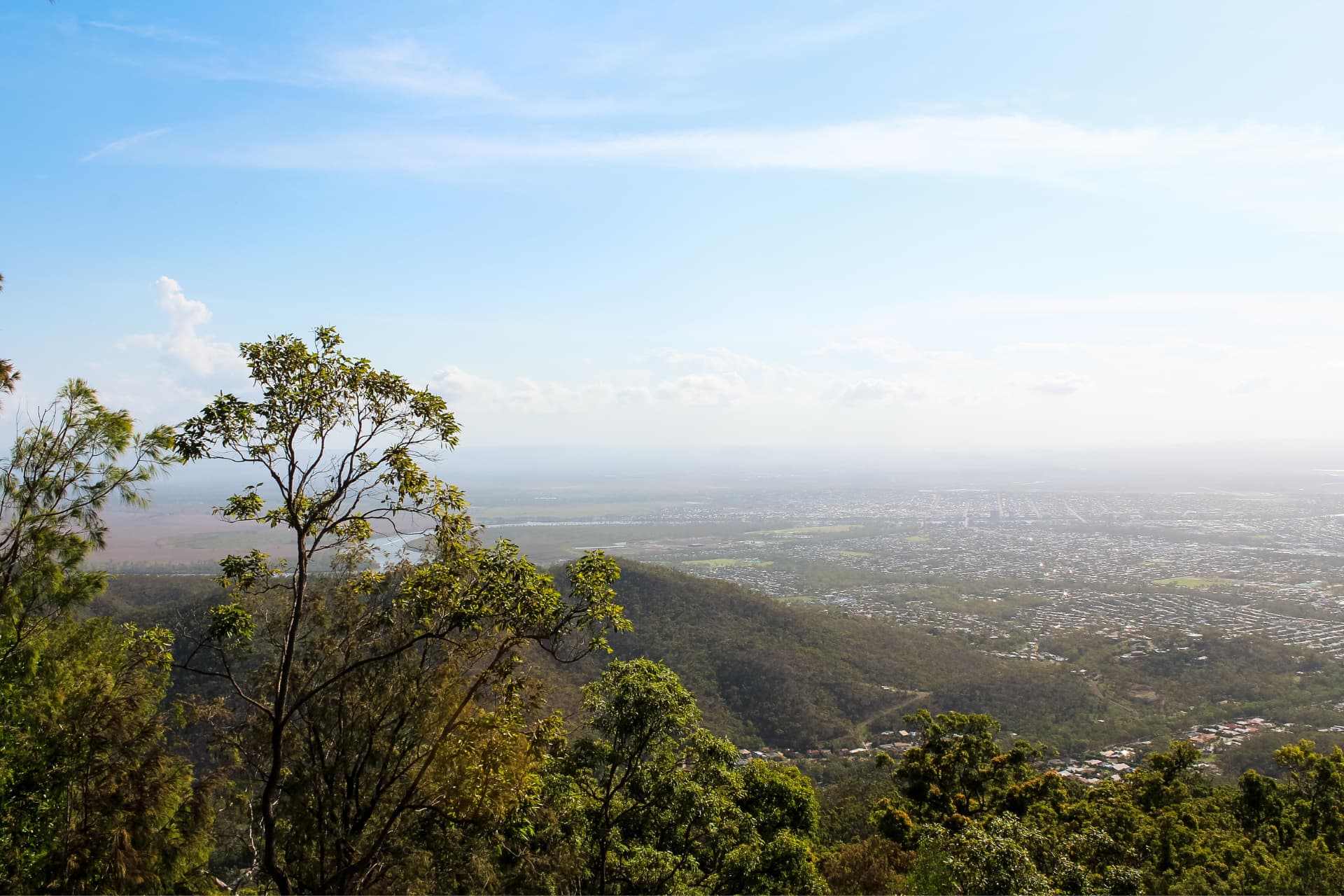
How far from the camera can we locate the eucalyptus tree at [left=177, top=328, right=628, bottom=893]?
222 inches

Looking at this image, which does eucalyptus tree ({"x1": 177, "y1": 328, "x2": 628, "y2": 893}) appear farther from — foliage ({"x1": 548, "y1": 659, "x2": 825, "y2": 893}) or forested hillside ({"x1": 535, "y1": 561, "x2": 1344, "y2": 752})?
forested hillside ({"x1": 535, "y1": 561, "x2": 1344, "y2": 752})

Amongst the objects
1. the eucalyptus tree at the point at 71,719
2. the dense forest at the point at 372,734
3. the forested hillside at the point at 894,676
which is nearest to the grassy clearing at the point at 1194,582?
the forested hillside at the point at 894,676

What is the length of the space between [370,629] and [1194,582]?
93.8 m

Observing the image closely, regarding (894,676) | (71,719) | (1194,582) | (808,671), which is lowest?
(1194,582)

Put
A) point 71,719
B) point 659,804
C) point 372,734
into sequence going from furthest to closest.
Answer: point 659,804 < point 71,719 < point 372,734

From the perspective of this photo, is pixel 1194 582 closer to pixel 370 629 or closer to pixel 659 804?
pixel 659 804

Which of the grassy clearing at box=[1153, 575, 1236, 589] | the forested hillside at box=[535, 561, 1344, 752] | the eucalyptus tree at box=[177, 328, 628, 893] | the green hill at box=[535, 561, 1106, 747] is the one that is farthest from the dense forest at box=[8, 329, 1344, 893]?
the grassy clearing at box=[1153, 575, 1236, 589]

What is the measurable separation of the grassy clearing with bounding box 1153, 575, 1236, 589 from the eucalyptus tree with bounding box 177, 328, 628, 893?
289ft

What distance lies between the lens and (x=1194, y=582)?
7606 centimetres

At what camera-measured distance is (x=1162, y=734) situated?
37.6m

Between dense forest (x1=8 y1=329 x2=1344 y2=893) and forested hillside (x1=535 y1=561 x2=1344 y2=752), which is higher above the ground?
dense forest (x1=8 y1=329 x2=1344 y2=893)

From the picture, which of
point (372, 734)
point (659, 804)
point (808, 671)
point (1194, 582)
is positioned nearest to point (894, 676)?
point (808, 671)

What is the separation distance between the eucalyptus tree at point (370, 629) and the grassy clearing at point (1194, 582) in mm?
88129

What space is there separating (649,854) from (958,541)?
109 m
